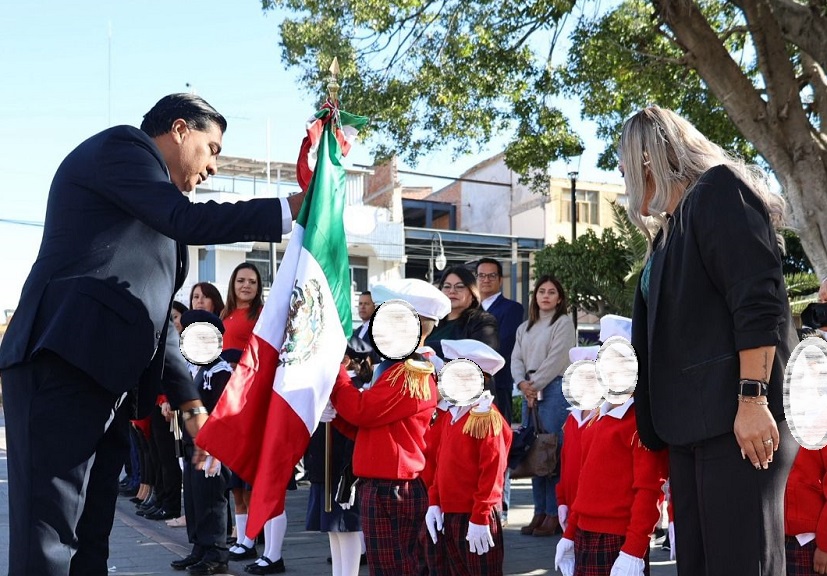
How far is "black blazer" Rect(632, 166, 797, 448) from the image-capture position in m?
2.34

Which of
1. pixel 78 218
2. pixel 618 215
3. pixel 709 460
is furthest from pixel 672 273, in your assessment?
pixel 618 215

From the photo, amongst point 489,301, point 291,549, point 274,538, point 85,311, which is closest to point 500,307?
point 489,301

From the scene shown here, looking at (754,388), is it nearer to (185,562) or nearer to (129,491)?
(185,562)

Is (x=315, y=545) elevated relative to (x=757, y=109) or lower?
lower

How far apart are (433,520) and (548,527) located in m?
2.50

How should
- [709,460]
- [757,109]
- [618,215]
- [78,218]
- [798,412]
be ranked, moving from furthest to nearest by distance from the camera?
[618,215]
[757,109]
[78,218]
[709,460]
[798,412]

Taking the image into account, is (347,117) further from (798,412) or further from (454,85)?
(454,85)

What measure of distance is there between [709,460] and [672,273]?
514 millimetres

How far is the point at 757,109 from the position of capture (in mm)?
8883

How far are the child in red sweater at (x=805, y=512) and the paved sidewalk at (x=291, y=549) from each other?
6.61 ft

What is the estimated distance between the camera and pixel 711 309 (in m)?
2.46

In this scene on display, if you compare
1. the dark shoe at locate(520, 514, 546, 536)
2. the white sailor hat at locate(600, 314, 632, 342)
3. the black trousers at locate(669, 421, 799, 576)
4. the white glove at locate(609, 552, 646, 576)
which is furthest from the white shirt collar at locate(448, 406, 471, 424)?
the dark shoe at locate(520, 514, 546, 536)

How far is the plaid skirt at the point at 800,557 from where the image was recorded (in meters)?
3.70

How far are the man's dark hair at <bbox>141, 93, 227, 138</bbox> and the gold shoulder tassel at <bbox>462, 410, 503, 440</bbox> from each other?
2.13 metres
